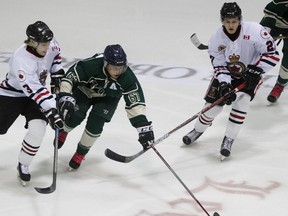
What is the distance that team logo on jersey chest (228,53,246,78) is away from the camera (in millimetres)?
3592

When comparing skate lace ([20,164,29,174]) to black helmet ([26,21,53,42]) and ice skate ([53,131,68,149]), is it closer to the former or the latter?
ice skate ([53,131,68,149])

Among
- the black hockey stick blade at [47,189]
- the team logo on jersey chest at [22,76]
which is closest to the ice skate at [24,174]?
the black hockey stick blade at [47,189]

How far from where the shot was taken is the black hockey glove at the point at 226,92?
11.5 feet

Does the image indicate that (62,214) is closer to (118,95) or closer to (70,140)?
(118,95)

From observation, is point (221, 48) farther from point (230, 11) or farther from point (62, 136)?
point (62, 136)

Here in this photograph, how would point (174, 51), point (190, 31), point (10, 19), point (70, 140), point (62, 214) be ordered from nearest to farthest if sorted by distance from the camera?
point (62, 214) < point (70, 140) < point (174, 51) < point (190, 31) < point (10, 19)

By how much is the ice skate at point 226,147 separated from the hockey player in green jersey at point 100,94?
0.55 m

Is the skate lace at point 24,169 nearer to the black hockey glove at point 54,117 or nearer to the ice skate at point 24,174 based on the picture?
the ice skate at point 24,174

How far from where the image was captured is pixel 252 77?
3475 millimetres

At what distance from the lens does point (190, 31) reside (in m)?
6.02

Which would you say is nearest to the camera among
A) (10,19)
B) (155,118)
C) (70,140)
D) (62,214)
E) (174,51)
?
(62,214)

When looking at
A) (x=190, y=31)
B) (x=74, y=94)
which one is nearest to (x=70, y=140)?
(x=74, y=94)

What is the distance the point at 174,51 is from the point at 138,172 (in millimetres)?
2296

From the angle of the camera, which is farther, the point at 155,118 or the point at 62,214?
the point at 155,118
